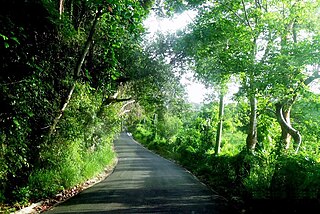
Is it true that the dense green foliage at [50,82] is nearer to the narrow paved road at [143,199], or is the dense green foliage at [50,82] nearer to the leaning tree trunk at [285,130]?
the narrow paved road at [143,199]

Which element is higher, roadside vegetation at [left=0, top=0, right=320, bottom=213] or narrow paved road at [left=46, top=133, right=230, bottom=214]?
roadside vegetation at [left=0, top=0, right=320, bottom=213]

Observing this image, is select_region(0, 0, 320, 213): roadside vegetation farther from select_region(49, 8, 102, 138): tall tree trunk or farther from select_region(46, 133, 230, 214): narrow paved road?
select_region(46, 133, 230, 214): narrow paved road

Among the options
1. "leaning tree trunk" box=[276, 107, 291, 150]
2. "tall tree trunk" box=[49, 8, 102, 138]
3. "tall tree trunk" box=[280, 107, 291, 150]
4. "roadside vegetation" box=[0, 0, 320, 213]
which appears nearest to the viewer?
"roadside vegetation" box=[0, 0, 320, 213]

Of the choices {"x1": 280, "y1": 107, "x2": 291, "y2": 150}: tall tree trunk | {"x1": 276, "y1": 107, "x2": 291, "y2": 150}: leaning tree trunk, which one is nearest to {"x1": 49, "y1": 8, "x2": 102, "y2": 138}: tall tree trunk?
{"x1": 276, "y1": 107, "x2": 291, "y2": 150}: leaning tree trunk

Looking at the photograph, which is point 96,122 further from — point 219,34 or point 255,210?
point 255,210

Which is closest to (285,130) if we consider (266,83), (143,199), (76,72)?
(266,83)

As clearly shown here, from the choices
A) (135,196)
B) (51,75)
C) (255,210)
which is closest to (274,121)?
(255,210)

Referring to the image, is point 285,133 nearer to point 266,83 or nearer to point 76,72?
point 266,83

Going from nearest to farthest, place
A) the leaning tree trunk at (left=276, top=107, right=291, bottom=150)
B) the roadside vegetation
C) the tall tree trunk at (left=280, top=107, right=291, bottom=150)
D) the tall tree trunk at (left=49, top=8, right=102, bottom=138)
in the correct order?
the roadside vegetation < the tall tree trunk at (left=49, top=8, right=102, bottom=138) < the leaning tree trunk at (left=276, top=107, right=291, bottom=150) < the tall tree trunk at (left=280, top=107, right=291, bottom=150)

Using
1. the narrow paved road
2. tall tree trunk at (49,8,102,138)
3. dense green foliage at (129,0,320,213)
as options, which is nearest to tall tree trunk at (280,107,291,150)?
dense green foliage at (129,0,320,213)

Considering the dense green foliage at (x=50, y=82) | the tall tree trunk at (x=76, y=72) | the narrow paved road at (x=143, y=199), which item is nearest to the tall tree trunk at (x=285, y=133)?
the narrow paved road at (x=143, y=199)

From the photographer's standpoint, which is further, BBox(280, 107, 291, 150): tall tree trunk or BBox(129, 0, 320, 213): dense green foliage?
BBox(280, 107, 291, 150): tall tree trunk

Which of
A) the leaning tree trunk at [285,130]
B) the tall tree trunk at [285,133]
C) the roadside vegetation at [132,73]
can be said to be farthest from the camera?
the tall tree trunk at [285,133]

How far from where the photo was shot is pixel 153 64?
1762cm
